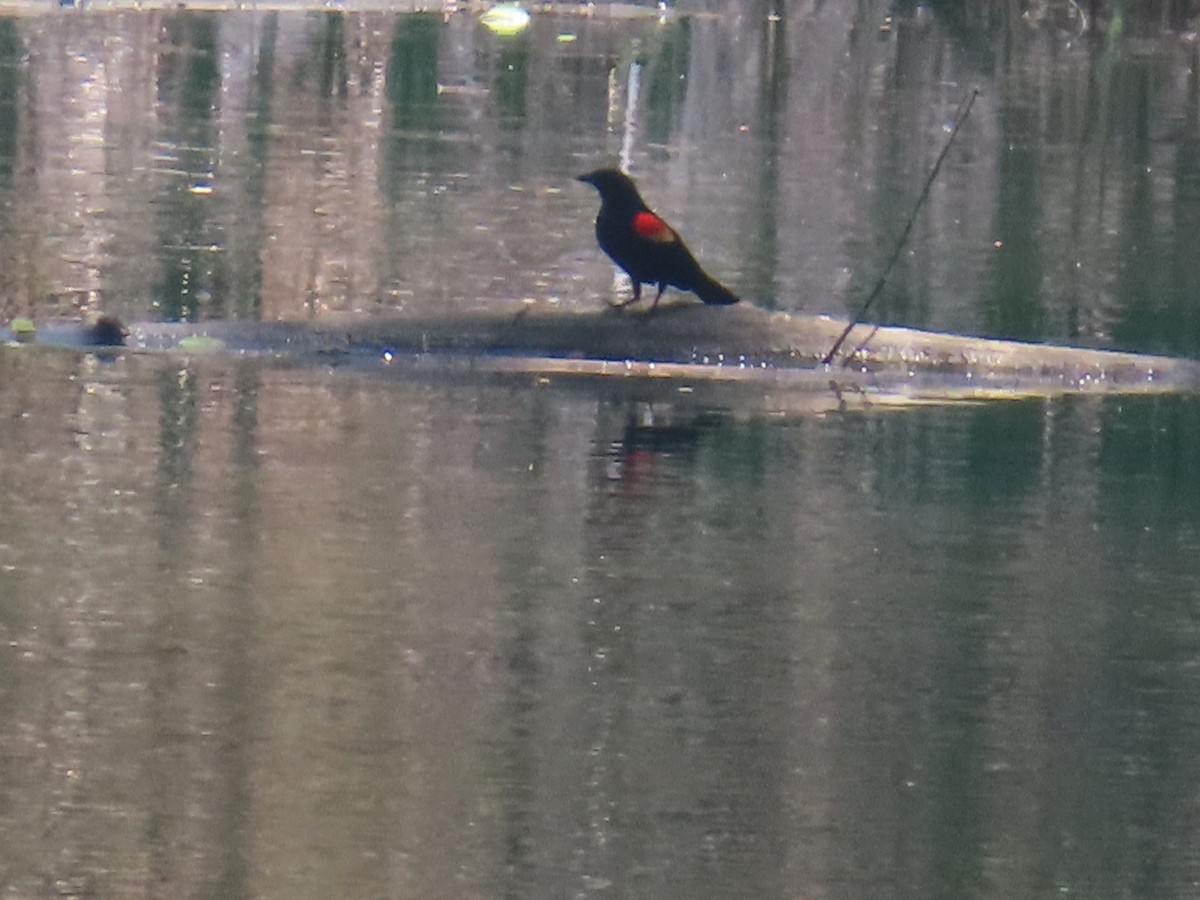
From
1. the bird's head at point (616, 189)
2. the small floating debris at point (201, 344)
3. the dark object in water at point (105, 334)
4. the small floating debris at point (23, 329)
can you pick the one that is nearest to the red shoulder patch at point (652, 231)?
the bird's head at point (616, 189)

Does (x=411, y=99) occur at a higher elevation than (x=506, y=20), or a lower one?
lower

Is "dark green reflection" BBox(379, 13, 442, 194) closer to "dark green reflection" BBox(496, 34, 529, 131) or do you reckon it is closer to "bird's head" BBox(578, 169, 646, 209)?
"dark green reflection" BBox(496, 34, 529, 131)

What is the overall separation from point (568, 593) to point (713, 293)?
430 centimetres

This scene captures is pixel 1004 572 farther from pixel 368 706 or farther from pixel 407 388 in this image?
pixel 407 388

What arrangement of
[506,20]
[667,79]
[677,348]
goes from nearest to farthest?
[677,348], [667,79], [506,20]

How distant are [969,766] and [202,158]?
569 inches

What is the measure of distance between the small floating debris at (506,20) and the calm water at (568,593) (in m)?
25.8

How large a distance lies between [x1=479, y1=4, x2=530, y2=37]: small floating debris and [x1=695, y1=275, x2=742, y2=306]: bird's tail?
29831mm

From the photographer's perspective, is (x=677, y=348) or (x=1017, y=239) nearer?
(x=677, y=348)

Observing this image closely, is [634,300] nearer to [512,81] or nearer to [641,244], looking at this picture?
[641,244]

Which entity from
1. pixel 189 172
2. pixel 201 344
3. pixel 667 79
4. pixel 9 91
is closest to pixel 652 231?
pixel 201 344

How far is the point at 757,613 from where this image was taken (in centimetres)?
719

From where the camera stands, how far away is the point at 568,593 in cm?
730

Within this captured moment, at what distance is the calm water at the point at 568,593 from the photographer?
5.39 m
